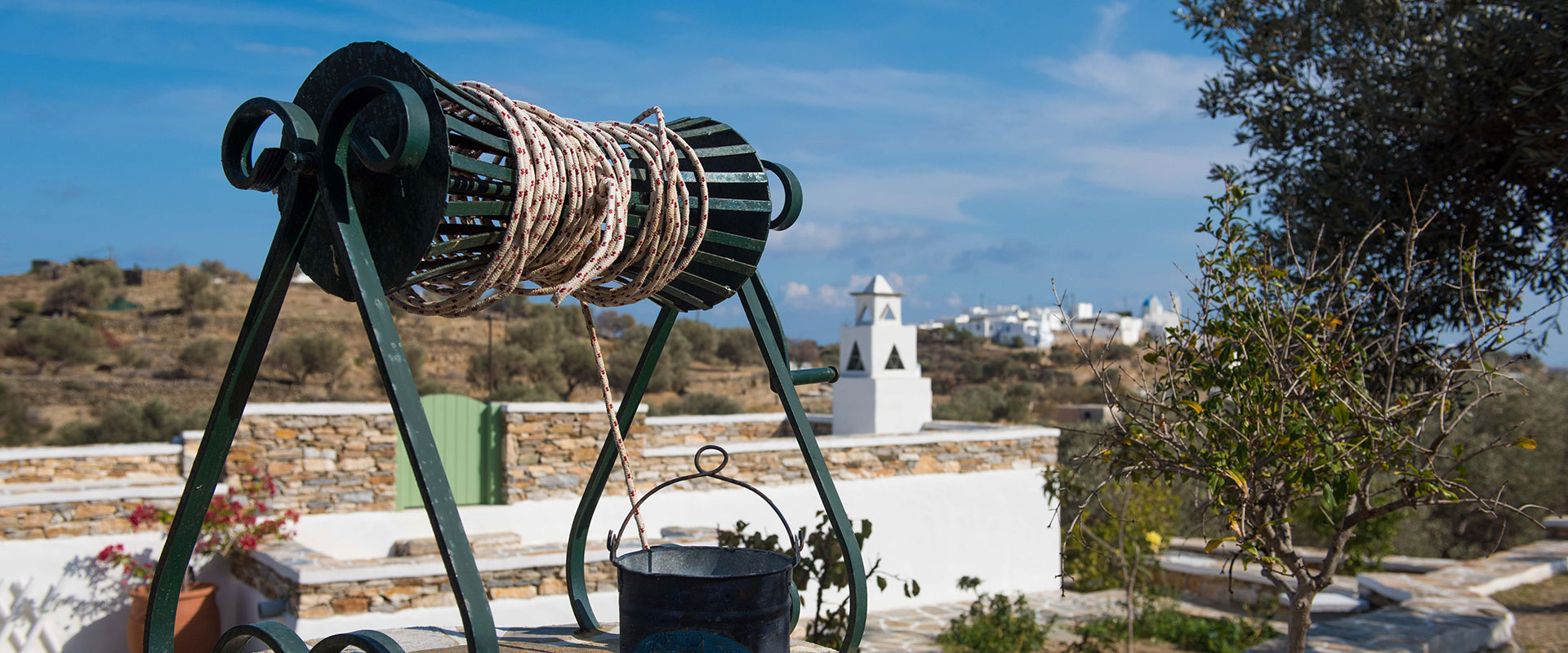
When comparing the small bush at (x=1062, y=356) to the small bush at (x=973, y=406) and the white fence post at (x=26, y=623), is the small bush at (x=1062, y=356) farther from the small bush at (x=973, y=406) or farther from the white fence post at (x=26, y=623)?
the white fence post at (x=26, y=623)

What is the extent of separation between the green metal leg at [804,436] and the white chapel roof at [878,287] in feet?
28.4

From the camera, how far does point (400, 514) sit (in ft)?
25.3

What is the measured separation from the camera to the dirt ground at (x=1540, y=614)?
6081mm

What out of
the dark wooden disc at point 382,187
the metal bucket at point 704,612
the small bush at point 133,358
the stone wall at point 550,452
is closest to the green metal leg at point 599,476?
the metal bucket at point 704,612

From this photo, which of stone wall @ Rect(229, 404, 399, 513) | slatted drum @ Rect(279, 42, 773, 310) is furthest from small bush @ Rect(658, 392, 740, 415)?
slatted drum @ Rect(279, 42, 773, 310)

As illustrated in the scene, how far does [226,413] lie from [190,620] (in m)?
5.40

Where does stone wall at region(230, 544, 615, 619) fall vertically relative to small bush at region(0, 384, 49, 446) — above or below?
below

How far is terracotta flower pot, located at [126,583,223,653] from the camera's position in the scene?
6.03 metres

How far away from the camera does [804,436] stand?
225cm

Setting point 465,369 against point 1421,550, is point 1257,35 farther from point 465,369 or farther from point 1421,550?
point 465,369

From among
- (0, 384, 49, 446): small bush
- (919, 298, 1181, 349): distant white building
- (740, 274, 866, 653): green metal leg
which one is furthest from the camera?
(919, 298, 1181, 349): distant white building

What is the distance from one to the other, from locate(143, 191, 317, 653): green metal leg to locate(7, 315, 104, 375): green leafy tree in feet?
76.7

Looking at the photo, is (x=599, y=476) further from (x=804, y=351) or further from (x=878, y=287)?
(x=804, y=351)

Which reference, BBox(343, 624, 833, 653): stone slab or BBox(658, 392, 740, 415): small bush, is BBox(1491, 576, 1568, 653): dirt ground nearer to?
BBox(343, 624, 833, 653): stone slab
